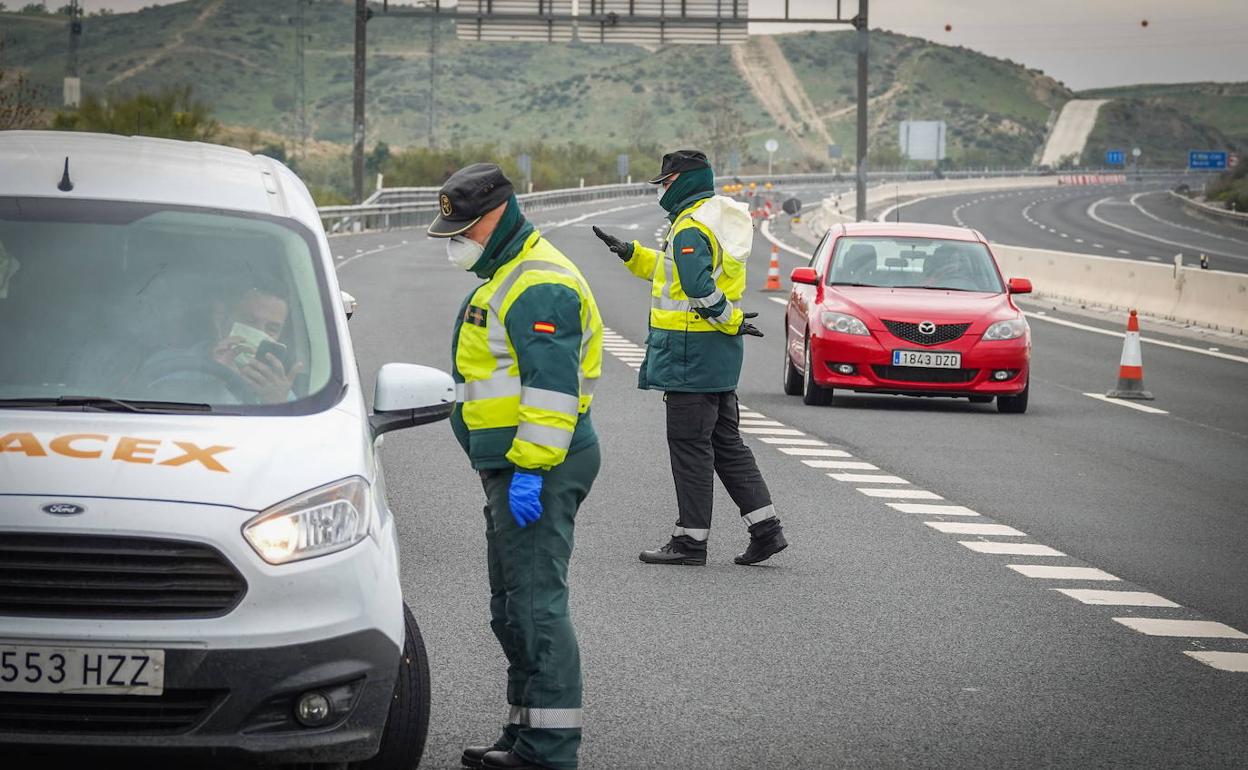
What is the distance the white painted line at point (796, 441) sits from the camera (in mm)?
14914

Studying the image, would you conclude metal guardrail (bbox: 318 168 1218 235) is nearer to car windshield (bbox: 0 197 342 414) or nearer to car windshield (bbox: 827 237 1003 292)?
car windshield (bbox: 827 237 1003 292)

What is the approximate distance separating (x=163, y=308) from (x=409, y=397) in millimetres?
830

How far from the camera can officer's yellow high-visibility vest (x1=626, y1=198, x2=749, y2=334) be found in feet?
31.8

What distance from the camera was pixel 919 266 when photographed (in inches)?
730

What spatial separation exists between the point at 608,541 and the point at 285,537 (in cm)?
537

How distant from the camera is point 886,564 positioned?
9.94m

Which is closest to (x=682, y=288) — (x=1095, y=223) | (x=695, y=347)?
(x=695, y=347)

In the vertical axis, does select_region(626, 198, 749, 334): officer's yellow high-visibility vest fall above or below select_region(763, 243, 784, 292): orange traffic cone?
above

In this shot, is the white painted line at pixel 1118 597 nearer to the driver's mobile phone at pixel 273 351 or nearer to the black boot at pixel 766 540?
the black boot at pixel 766 540

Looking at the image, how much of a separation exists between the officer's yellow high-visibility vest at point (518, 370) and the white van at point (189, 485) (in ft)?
0.43

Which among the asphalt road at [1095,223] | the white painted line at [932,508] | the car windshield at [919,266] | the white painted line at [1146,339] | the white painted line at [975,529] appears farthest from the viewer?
the asphalt road at [1095,223]

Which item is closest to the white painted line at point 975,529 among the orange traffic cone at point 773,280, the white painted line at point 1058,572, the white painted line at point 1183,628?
the white painted line at point 1058,572

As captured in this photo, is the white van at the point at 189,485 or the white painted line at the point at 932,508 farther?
the white painted line at the point at 932,508

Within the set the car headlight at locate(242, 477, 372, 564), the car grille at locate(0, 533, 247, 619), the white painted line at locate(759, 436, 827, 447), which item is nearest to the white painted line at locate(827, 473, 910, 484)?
the white painted line at locate(759, 436, 827, 447)
